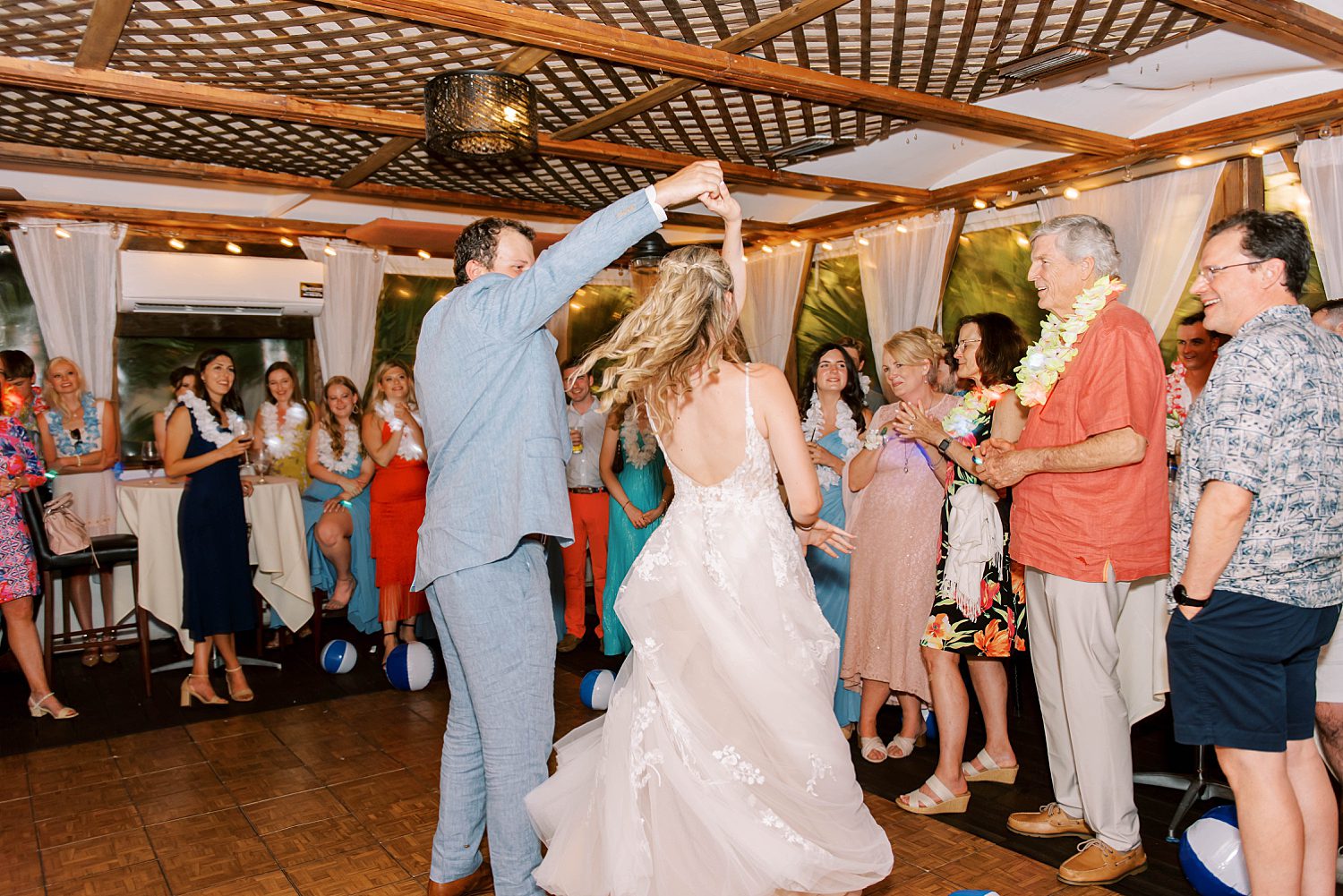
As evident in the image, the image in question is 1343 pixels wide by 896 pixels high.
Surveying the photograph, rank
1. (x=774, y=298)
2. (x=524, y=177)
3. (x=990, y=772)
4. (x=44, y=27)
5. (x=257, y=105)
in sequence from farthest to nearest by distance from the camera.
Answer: (x=774, y=298) → (x=524, y=177) → (x=257, y=105) → (x=990, y=772) → (x=44, y=27)

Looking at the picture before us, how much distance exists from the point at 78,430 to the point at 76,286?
1.12 meters

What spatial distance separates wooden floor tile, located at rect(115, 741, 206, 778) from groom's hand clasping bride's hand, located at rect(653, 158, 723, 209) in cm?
324

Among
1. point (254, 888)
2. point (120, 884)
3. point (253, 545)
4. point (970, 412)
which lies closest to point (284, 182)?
point (253, 545)

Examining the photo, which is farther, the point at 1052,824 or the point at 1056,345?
the point at 1052,824

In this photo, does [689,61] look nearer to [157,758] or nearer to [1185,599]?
[1185,599]

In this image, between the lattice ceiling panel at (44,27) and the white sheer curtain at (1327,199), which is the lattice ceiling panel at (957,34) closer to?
the white sheer curtain at (1327,199)

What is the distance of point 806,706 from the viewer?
2.39 meters

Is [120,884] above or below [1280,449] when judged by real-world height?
below

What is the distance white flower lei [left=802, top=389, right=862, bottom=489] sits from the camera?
4.42 m

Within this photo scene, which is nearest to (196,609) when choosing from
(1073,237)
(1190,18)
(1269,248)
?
(1073,237)

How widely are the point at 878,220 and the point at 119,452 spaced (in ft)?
17.9

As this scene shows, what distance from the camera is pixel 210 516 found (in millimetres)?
4727

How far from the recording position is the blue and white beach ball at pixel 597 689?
4.39 m

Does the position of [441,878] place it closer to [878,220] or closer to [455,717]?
[455,717]
